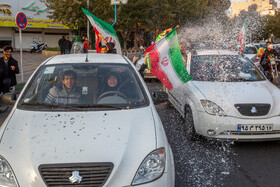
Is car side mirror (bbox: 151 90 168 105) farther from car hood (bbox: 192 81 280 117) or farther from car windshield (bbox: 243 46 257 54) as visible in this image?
car windshield (bbox: 243 46 257 54)

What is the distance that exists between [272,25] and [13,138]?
75.6 meters

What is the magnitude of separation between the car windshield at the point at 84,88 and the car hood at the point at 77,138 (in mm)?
185

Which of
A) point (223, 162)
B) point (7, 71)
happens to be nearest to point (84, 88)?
point (223, 162)

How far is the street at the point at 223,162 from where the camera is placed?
12.9 feet

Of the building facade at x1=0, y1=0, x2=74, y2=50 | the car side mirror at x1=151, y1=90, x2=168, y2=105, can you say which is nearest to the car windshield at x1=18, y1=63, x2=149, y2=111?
the car side mirror at x1=151, y1=90, x2=168, y2=105

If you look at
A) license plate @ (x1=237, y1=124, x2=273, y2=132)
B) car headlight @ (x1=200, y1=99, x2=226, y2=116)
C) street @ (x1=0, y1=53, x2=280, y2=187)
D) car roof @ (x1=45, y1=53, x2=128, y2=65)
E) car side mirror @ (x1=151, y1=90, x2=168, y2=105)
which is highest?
car roof @ (x1=45, y1=53, x2=128, y2=65)

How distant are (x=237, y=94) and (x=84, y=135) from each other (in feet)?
10.4

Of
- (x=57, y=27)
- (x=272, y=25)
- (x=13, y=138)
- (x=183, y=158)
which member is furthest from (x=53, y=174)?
(x=272, y=25)

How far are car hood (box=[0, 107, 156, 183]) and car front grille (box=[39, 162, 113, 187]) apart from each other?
0.05m

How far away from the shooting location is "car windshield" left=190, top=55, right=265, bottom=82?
19.5 feet

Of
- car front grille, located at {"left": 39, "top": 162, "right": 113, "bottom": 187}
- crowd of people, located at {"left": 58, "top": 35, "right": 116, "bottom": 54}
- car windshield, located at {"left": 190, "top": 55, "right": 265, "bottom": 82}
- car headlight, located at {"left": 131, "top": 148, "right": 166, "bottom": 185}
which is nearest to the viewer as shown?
car front grille, located at {"left": 39, "top": 162, "right": 113, "bottom": 187}

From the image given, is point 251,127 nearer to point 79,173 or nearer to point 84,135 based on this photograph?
point 84,135

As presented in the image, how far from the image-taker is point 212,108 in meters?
4.99

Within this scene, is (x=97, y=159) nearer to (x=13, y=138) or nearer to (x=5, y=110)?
(x=13, y=138)
